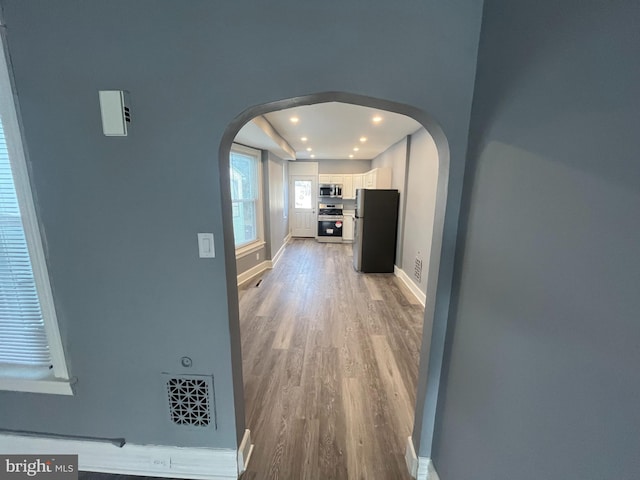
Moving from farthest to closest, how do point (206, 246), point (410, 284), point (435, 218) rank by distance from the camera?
point (410, 284), point (435, 218), point (206, 246)

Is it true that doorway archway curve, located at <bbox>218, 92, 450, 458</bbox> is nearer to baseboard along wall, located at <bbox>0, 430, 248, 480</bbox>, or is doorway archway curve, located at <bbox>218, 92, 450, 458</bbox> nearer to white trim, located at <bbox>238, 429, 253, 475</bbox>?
white trim, located at <bbox>238, 429, 253, 475</bbox>

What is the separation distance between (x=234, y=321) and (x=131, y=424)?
0.84 meters

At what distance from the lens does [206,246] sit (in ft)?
3.85

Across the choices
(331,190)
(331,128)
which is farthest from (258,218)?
(331,190)

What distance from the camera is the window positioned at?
414 cm

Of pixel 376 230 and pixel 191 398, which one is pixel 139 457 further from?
pixel 376 230

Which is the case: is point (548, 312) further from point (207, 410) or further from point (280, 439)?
point (280, 439)

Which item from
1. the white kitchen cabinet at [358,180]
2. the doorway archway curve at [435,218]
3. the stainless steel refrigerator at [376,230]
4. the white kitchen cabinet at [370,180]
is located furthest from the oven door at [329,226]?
the doorway archway curve at [435,218]

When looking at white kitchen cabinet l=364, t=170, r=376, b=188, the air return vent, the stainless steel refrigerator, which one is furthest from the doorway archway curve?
white kitchen cabinet l=364, t=170, r=376, b=188

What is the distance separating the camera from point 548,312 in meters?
0.68

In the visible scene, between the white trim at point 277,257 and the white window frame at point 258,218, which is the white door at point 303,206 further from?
Answer: the white window frame at point 258,218

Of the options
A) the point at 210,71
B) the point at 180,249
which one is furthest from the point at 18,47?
→ the point at 180,249

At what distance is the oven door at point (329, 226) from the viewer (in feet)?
24.9

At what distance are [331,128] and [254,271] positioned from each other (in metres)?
2.82
